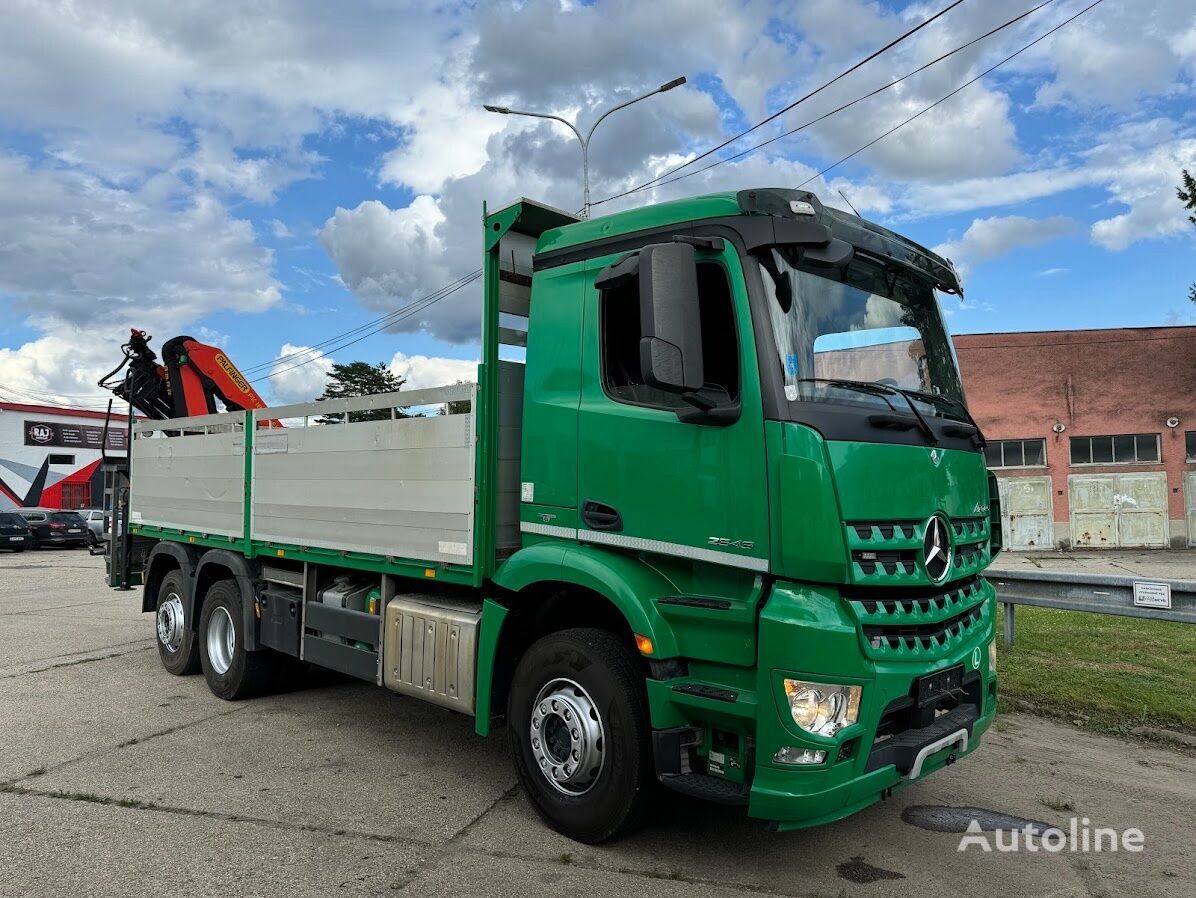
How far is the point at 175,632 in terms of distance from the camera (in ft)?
26.5

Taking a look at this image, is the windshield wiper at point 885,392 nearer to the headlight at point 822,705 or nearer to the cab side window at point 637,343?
the cab side window at point 637,343

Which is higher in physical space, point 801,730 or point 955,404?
point 955,404

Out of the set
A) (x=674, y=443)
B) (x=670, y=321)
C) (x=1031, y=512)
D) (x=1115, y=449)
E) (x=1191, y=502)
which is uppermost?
(x=1115, y=449)

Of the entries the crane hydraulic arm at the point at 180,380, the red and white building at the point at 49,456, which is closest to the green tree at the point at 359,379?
the red and white building at the point at 49,456

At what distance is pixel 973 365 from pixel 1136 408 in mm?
4923

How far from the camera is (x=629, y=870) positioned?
155 inches

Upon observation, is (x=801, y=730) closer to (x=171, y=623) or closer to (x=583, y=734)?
(x=583, y=734)

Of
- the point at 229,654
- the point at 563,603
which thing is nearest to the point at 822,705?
the point at 563,603

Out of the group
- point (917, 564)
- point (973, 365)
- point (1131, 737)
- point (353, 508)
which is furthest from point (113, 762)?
point (973, 365)

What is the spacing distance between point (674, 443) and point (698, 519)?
0.37 metres

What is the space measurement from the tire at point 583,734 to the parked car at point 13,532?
29696 millimetres

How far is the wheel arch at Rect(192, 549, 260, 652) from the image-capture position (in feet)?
22.5

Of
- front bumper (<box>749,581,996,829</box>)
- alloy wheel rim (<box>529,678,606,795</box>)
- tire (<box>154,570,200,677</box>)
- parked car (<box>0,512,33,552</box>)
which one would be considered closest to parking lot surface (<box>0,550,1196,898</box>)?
alloy wheel rim (<box>529,678,606,795</box>)

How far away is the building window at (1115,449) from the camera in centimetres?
2678
